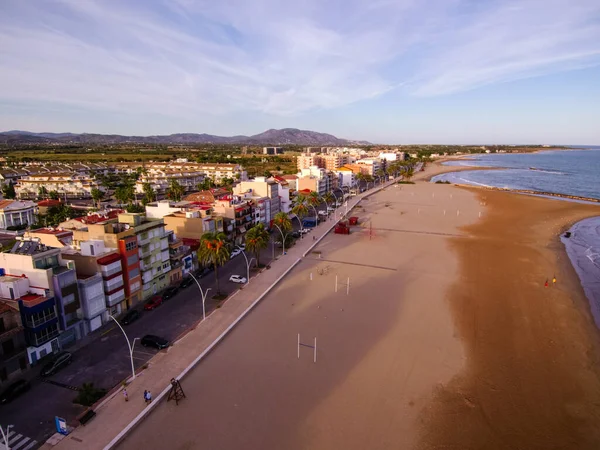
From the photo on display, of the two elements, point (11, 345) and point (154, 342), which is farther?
point (154, 342)

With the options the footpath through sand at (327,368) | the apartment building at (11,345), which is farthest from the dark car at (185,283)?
the apartment building at (11,345)

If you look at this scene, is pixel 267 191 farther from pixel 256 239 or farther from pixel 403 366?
pixel 403 366

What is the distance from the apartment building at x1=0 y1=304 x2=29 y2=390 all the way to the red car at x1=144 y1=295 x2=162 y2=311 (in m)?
10.9

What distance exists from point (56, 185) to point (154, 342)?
10387cm

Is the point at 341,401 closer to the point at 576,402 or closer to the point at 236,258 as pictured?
the point at 576,402

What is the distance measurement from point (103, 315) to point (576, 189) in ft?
509

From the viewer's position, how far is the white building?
230ft

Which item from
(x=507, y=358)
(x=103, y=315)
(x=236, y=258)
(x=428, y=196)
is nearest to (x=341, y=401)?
(x=507, y=358)

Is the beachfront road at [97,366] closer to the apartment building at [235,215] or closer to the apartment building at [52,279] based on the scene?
the apartment building at [52,279]

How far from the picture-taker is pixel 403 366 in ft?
91.1

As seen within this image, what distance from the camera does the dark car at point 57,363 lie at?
26.7m

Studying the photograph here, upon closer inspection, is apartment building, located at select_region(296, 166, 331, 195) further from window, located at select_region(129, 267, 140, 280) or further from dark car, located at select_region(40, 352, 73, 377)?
dark car, located at select_region(40, 352, 73, 377)

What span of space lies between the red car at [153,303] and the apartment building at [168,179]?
81.9 m

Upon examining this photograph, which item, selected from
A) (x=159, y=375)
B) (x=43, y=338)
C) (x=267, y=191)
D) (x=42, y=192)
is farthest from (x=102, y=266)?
(x=42, y=192)
